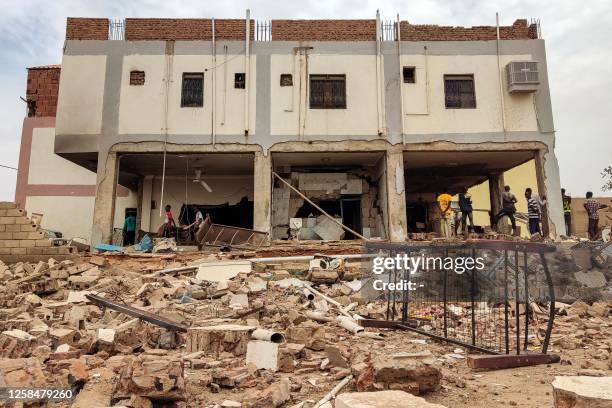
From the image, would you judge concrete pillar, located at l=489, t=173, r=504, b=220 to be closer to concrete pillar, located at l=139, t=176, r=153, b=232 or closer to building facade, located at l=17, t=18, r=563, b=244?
building facade, located at l=17, t=18, r=563, b=244

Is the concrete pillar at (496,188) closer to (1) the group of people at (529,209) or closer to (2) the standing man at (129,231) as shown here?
(1) the group of people at (529,209)

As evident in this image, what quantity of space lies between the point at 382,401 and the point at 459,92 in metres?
14.6

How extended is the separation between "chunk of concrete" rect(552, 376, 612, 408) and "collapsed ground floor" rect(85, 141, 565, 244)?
10.8m

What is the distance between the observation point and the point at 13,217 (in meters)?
11.9

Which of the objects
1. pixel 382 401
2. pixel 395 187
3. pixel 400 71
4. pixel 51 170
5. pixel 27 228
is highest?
pixel 400 71

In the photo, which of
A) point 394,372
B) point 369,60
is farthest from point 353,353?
point 369,60

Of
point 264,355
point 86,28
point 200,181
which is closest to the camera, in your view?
point 264,355

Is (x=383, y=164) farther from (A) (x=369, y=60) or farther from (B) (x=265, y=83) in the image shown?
(B) (x=265, y=83)

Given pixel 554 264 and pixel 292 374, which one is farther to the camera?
pixel 554 264

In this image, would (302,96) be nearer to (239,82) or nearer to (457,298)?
(239,82)

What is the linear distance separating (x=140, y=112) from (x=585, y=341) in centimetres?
1389

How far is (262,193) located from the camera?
47.4 ft

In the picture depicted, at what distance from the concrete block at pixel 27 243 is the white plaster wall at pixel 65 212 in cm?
1056

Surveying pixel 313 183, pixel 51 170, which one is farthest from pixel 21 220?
pixel 51 170
